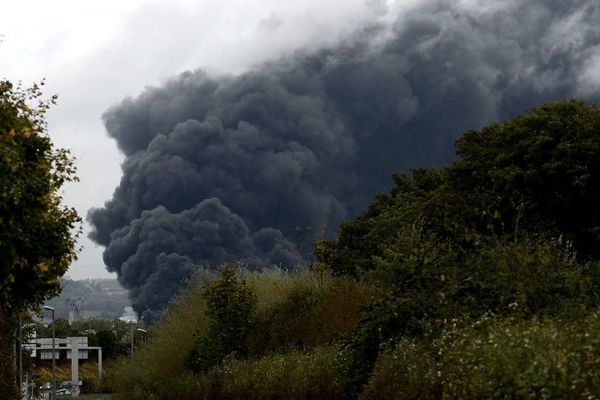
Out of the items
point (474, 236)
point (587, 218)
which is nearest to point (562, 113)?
point (587, 218)

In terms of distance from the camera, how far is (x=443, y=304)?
1753cm

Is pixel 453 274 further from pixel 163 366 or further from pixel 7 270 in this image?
pixel 163 366

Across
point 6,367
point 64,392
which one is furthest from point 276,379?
point 64,392

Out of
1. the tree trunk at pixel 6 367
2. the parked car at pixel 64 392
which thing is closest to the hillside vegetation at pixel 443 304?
the tree trunk at pixel 6 367

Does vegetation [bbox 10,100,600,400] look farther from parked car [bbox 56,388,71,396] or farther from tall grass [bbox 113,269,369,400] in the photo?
parked car [bbox 56,388,71,396]

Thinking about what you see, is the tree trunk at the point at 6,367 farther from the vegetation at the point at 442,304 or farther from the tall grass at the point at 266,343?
the vegetation at the point at 442,304

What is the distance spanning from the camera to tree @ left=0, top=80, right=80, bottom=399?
17125 millimetres

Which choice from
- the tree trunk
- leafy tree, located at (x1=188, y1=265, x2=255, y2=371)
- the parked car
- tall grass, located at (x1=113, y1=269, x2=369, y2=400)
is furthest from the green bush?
the parked car

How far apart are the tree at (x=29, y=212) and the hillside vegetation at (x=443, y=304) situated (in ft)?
22.0

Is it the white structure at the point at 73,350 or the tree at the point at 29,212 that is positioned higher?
the white structure at the point at 73,350

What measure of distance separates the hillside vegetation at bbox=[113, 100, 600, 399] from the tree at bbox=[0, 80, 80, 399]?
6.71 meters

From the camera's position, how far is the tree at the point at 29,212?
56.2 feet

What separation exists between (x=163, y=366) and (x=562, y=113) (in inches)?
780

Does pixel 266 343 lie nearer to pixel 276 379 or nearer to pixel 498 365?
pixel 276 379
